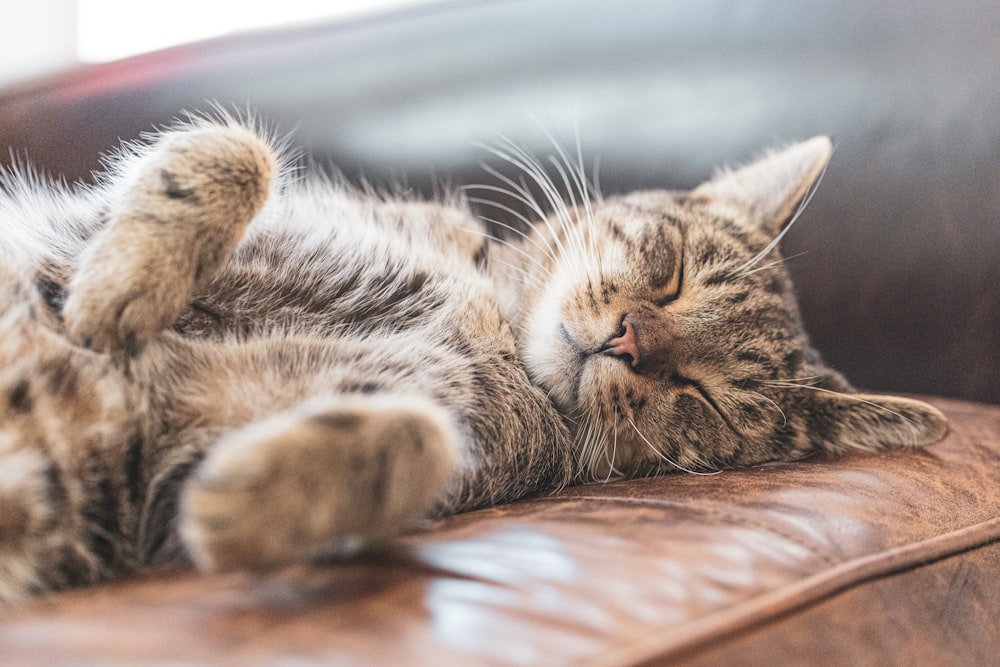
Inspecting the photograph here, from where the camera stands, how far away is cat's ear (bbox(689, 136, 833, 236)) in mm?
1557

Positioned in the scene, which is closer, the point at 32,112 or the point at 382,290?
the point at 382,290

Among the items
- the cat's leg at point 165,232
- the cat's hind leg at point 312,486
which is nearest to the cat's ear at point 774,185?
the cat's leg at point 165,232

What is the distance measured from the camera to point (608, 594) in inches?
29.4

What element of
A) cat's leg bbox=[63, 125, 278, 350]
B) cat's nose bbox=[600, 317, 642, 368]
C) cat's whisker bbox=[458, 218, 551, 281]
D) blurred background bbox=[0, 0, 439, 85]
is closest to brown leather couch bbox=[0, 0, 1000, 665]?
cat's nose bbox=[600, 317, 642, 368]

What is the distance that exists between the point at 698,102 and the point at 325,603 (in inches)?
58.6

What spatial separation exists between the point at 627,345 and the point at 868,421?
0.44 m

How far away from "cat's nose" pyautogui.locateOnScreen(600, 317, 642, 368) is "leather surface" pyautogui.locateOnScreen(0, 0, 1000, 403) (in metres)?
0.72

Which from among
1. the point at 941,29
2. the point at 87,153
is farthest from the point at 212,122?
the point at 941,29

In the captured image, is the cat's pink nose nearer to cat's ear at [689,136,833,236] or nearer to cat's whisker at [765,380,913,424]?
cat's whisker at [765,380,913,424]

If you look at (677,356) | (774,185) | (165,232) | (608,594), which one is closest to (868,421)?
(677,356)

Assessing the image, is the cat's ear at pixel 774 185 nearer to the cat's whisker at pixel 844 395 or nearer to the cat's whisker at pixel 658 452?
the cat's whisker at pixel 844 395

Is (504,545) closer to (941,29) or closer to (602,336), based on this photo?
(602,336)

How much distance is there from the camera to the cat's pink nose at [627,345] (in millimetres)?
1275

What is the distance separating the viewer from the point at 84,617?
729mm
